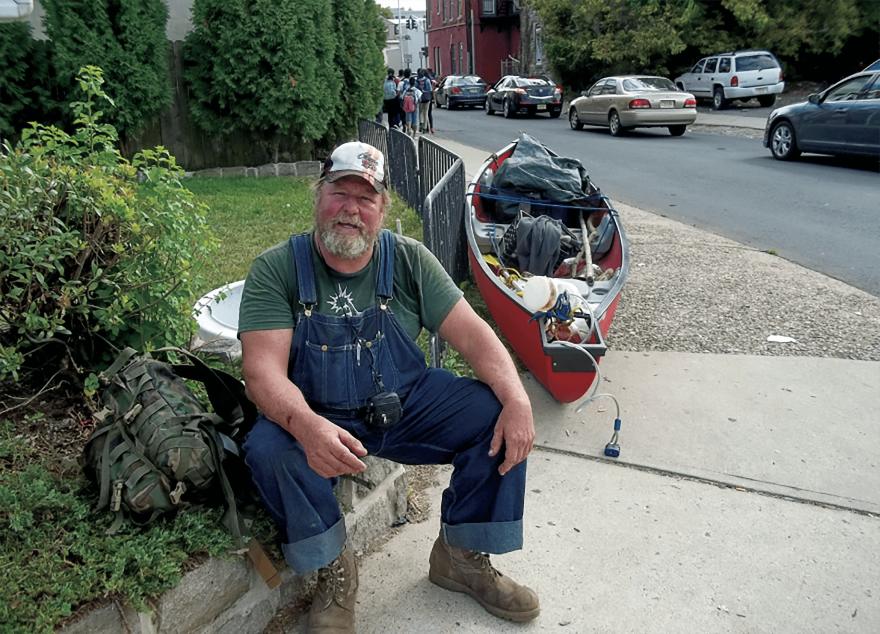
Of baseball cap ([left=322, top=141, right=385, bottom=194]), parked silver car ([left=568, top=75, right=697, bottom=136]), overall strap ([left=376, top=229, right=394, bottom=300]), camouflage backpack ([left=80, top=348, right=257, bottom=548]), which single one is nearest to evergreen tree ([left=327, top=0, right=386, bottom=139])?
parked silver car ([left=568, top=75, right=697, bottom=136])

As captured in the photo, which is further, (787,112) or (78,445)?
(787,112)

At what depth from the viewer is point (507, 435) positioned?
8.66 feet

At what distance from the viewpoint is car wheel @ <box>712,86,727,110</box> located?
25.8m

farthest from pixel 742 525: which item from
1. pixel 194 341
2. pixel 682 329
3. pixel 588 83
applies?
pixel 588 83

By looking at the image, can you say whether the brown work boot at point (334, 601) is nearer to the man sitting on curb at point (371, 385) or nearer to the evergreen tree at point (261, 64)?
the man sitting on curb at point (371, 385)

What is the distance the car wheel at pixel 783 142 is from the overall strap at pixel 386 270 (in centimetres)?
1330

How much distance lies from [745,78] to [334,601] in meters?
26.3

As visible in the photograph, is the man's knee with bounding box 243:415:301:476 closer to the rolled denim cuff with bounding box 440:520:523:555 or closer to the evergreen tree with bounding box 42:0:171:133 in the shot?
the rolled denim cuff with bounding box 440:520:523:555

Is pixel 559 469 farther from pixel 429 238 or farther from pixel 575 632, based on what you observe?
pixel 429 238

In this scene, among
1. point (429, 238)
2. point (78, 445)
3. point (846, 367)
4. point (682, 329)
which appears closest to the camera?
point (78, 445)

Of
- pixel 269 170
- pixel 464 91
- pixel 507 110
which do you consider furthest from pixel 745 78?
pixel 269 170

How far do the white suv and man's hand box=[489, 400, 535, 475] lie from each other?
1012 inches

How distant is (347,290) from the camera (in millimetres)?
2797

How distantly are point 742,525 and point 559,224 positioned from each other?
11.1 feet
